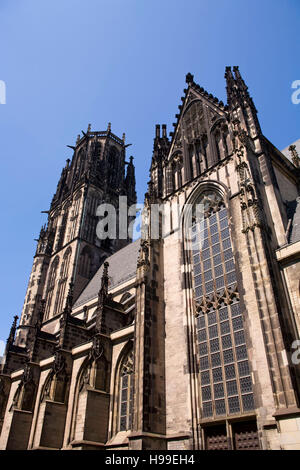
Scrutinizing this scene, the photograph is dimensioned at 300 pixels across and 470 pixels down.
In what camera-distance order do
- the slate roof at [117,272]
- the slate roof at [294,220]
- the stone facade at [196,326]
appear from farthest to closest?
1. the slate roof at [117,272]
2. the slate roof at [294,220]
3. the stone facade at [196,326]

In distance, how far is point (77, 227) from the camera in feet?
125

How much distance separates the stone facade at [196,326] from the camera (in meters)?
11.8

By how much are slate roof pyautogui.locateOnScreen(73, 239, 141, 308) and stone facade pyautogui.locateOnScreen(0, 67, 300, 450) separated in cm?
170

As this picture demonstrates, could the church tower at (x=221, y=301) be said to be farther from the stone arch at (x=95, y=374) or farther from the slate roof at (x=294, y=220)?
the stone arch at (x=95, y=374)

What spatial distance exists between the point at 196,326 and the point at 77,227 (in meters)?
25.5

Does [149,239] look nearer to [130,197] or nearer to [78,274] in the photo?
[78,274]

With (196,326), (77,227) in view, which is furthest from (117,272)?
(196,326)

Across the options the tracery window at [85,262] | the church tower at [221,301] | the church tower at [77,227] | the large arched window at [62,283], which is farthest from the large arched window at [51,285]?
the church tower at [221,301]

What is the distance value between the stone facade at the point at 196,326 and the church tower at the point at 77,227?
9.18 meters

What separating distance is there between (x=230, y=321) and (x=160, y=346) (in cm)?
342

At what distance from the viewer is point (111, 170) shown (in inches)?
1850

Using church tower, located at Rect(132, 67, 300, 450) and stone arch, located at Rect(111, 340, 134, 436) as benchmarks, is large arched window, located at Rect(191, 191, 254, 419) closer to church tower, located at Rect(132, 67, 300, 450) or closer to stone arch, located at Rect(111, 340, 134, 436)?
church tower, located at Rect(132, 67, 300, 450)

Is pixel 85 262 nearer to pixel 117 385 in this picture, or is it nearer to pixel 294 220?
pixel 117 385

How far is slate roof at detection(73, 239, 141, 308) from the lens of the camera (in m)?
28.5
